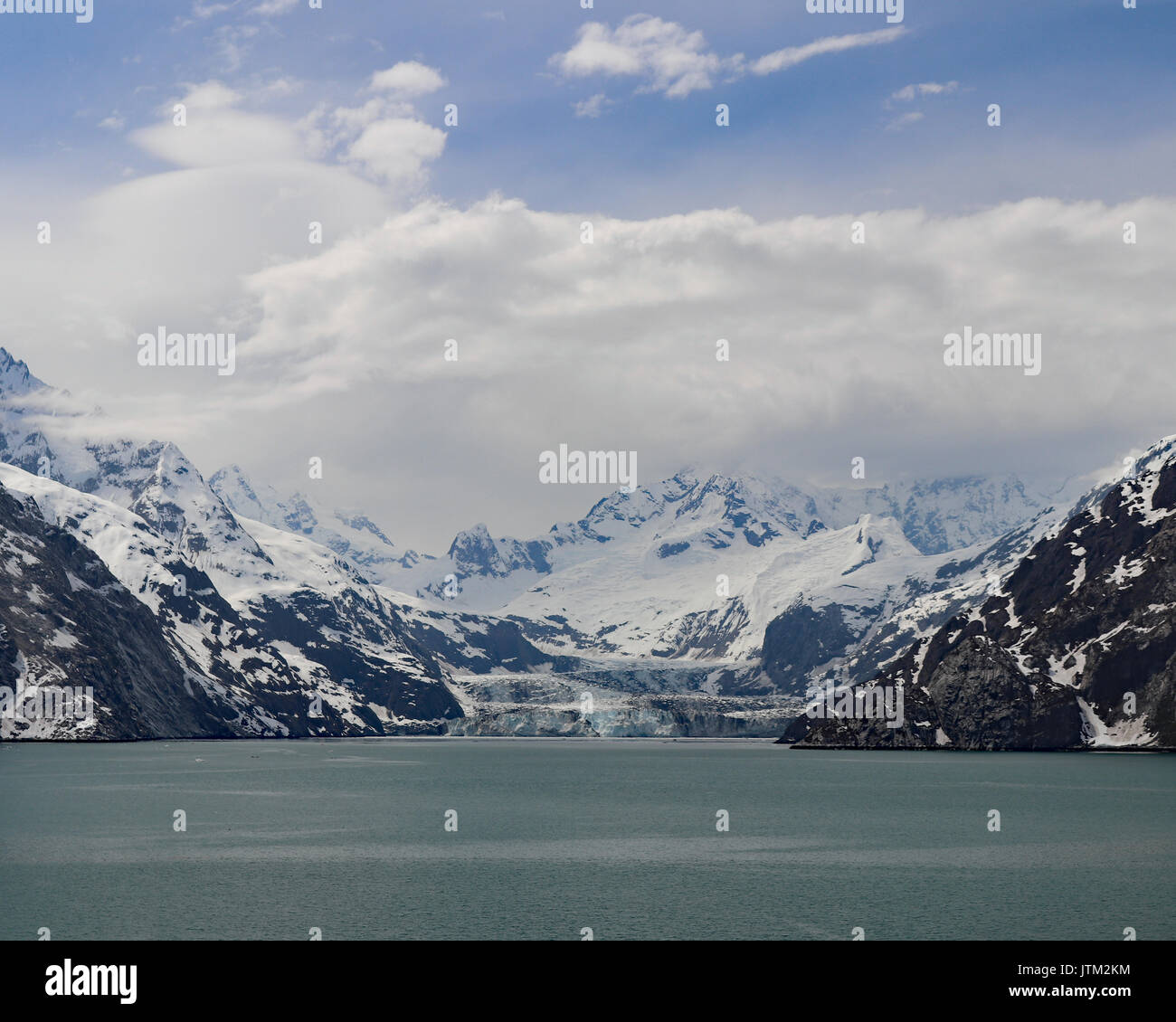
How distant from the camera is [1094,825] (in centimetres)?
15812
